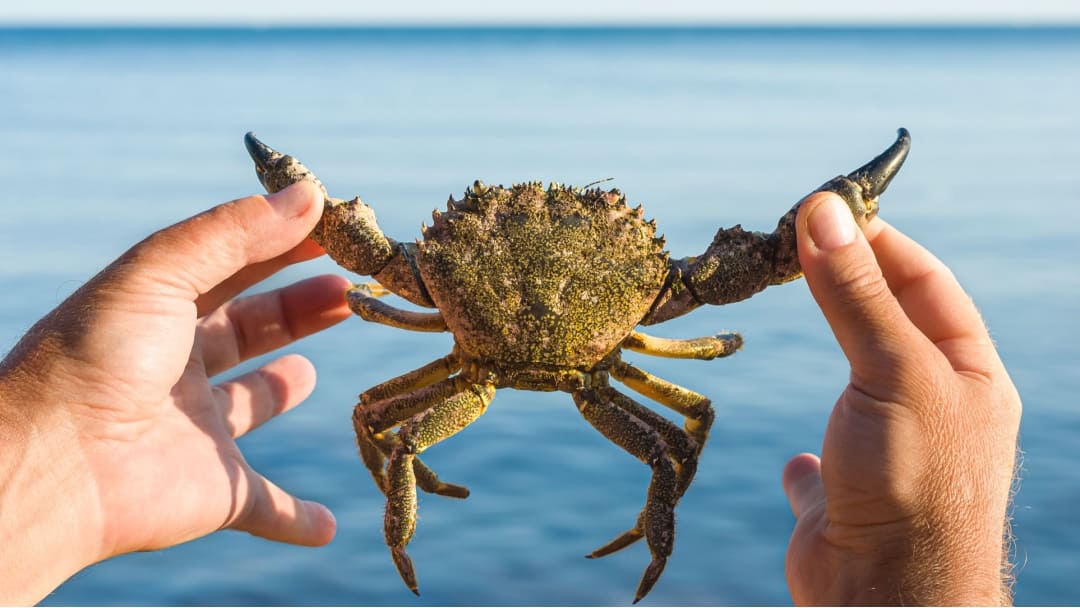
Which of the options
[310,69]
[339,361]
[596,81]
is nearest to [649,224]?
[339,361]

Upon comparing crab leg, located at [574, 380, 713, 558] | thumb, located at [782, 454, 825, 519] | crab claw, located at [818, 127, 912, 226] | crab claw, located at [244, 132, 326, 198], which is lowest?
thumb, located at [782, 454, 825, 519]

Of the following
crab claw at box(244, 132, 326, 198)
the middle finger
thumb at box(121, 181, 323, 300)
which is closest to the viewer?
thumb at box(121, 181, 323, 300)

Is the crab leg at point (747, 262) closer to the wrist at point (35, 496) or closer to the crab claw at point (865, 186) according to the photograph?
the crab claw at point (865, 186)

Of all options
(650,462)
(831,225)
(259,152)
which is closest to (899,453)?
(831,225)

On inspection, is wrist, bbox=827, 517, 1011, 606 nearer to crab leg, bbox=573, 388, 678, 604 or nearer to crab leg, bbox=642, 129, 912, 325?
crab leg, bbox=573, 388, 678, 604

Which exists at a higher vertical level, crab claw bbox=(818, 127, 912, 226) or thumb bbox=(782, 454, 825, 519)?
crab claw bbox=(818, 127, 912, 226)

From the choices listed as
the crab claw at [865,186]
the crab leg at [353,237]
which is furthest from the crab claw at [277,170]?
the crab claw at [865,186]

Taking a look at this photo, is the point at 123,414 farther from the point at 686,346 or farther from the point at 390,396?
the point at 686,346

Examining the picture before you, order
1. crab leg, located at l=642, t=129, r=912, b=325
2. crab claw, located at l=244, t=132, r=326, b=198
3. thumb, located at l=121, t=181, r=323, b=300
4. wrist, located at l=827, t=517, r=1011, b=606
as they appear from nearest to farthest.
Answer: wrist, located at l=827, t=517, r=1011, b=606 → thumb, located at l=121, t=181, r=323, b=300 → crab leg, located at l=642, t=129, r=912, b=325 → crab claw, located at l=244, t=132, r=326, b=198

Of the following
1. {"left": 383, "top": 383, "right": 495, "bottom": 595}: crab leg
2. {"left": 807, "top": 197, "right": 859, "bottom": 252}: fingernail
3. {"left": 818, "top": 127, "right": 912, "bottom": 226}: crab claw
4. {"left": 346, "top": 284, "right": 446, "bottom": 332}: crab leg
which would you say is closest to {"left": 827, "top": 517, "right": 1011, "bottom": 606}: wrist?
{"left": 807, "top": 197, "right": 859, "bottom": 252}: fingernail

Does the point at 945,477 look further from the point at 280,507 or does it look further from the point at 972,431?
the point at 280,507
